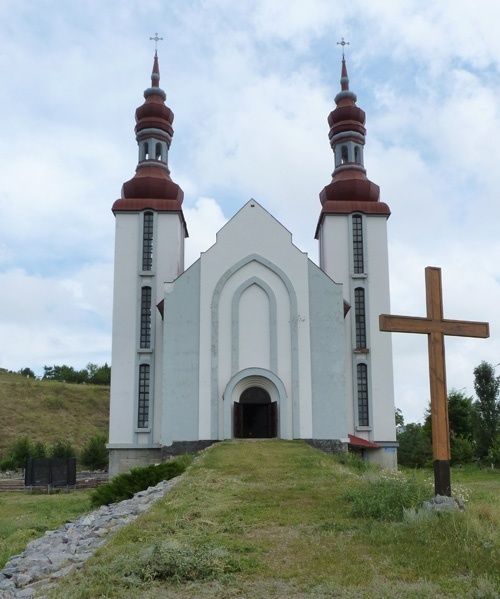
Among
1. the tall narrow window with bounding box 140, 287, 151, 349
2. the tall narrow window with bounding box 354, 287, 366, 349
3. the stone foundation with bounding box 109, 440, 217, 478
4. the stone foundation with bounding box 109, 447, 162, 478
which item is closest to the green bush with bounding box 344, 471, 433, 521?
the stone foundation with bounding box 109, 440, 217, 478

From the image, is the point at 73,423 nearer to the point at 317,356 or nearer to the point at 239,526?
the point at 317,356

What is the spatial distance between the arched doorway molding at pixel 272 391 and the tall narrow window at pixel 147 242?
7905mm

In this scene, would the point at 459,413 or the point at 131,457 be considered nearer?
the point at 131,457

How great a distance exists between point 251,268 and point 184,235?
6764 mm

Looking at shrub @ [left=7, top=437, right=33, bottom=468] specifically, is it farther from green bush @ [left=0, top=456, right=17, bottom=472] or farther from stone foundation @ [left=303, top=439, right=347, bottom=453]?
stone foundation @ [left=303, top=439, right=347, bottom=453]

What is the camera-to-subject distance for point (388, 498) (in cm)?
993

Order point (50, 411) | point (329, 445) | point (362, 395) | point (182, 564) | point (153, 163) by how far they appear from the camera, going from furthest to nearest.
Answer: point (50, 411), point (153, 163), point (362, 395), point (329, 445), point (182, 564)

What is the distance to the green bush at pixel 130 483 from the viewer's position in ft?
55.2

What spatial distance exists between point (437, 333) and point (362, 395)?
907 inches

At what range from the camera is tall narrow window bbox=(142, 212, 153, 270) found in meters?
34.3

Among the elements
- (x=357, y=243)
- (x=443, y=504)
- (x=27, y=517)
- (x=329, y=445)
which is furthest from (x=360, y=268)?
(x=443, y=504)

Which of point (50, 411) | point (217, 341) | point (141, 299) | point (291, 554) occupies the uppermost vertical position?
point (141, 299)

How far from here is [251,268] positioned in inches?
1261

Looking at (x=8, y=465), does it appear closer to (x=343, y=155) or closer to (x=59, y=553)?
(x=343, y=155)
